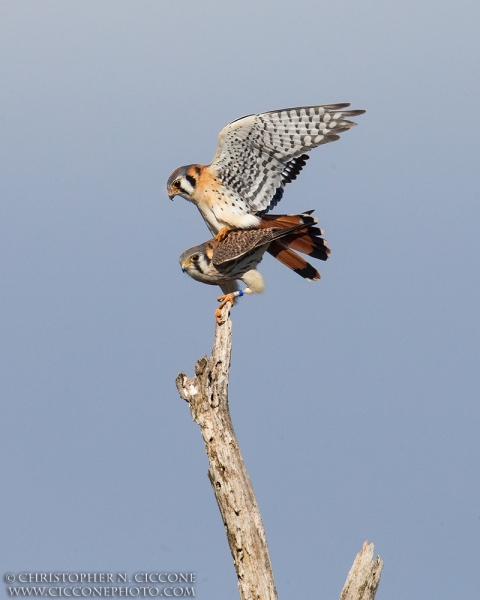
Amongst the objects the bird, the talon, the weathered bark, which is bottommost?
the weathered bark

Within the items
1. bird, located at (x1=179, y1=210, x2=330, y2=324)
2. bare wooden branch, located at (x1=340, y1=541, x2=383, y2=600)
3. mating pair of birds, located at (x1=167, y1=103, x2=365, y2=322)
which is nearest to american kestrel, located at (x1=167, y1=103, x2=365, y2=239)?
mating pair of birds, located at (x1=167, y1=103, x2=365, y2=322)

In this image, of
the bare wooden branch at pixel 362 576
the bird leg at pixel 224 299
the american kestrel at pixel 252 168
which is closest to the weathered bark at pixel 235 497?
the bare wooden branch at pixel 362 576

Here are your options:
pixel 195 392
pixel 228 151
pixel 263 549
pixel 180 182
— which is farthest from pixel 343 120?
pixel 263 549

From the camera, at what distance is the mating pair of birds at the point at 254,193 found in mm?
6195

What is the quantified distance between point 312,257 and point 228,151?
1.11m

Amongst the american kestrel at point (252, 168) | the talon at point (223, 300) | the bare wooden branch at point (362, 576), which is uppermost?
the american kestrel at point (252, 168)

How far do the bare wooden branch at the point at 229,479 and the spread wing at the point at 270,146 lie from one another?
81.6 inches

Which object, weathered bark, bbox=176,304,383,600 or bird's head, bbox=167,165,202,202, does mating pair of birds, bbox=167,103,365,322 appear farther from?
weathered bark, bbox=176,304,383,600

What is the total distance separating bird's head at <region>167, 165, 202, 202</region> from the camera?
6.54 meters

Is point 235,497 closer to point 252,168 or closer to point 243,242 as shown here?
point 243,242

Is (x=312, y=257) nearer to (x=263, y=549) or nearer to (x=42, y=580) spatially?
(x=263, y=549)

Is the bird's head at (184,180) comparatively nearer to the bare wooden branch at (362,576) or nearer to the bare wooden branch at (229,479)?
the bare wooden branch at (229,479)

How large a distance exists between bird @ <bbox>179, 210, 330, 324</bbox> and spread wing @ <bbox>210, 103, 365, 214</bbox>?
12.9 inches

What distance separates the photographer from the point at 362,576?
4734 mm
